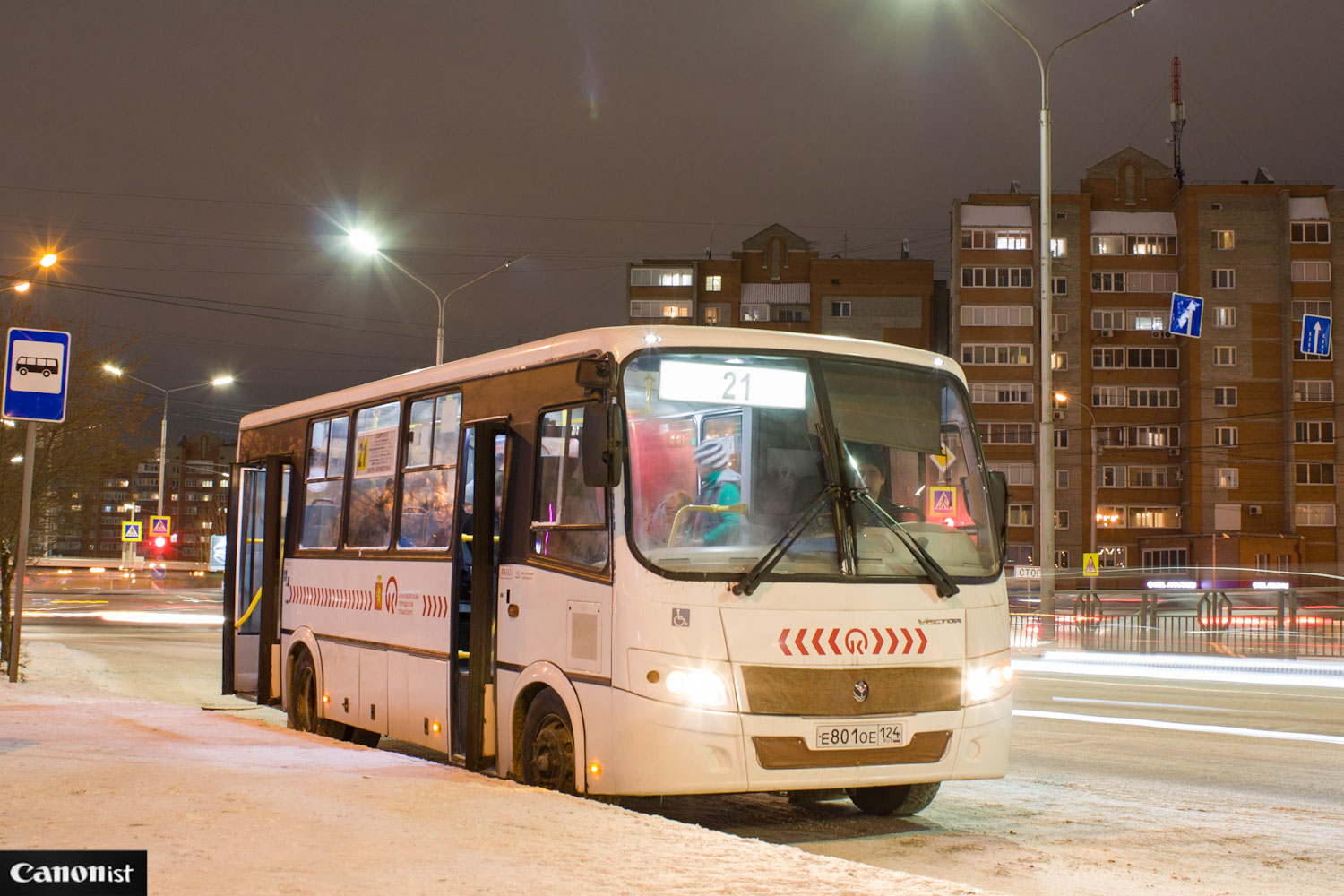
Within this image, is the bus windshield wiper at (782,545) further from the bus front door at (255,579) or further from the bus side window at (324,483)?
the bus front door at (255,579)

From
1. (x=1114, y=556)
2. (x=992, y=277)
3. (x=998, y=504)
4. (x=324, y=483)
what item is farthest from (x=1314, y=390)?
(x=998, y=504)

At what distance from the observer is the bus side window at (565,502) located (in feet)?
27.9

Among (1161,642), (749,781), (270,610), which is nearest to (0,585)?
(270,610)

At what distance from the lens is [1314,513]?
8256 cm

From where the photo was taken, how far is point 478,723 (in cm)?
963

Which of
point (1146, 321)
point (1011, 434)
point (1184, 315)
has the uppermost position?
point (1146, 321)

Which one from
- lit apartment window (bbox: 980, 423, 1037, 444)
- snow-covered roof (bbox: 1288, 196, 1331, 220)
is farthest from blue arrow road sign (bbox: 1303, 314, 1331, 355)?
snow-covered roof (bbox: 1288, 196, 1331, 220)

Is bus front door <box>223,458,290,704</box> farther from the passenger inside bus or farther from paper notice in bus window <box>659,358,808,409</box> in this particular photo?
the passenger inside bus

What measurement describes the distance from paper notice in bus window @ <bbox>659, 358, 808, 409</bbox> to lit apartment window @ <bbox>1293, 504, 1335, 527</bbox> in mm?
81747

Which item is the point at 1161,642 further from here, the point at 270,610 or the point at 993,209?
the point at 993,209

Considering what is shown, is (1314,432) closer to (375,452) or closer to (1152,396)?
(1152,396)

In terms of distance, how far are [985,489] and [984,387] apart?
257 ft

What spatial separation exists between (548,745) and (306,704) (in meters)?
5.25

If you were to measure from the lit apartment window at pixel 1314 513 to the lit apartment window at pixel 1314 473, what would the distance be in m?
1.34
